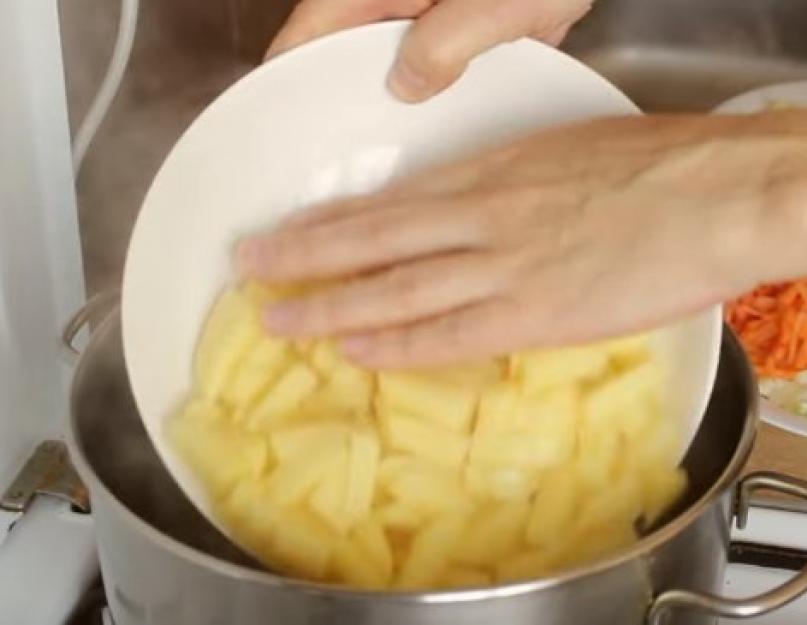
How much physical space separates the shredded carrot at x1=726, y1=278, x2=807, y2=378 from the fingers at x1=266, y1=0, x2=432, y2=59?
0.35m

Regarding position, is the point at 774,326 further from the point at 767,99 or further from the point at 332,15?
the point at 332,15

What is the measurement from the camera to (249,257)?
1.95 ft

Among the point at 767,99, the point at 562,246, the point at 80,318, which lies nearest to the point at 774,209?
the point at 562,246

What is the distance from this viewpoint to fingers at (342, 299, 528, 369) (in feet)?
1.81

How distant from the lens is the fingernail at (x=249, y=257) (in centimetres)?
59

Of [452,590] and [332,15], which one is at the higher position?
[332,15]

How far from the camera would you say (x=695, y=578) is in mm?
556

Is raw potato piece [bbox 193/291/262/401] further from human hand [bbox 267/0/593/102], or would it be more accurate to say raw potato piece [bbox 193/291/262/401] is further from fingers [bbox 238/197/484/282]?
human hand [bbox 267/0/593/102]

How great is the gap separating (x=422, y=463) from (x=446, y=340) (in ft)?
0.17

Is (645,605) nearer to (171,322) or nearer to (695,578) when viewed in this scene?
(695,578)

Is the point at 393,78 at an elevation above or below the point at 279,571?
above

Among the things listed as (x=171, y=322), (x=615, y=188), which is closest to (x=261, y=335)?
(x=171, y=322)

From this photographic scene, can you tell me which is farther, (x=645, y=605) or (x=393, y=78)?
(x=393, y=78)

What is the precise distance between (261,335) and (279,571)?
10 cm
